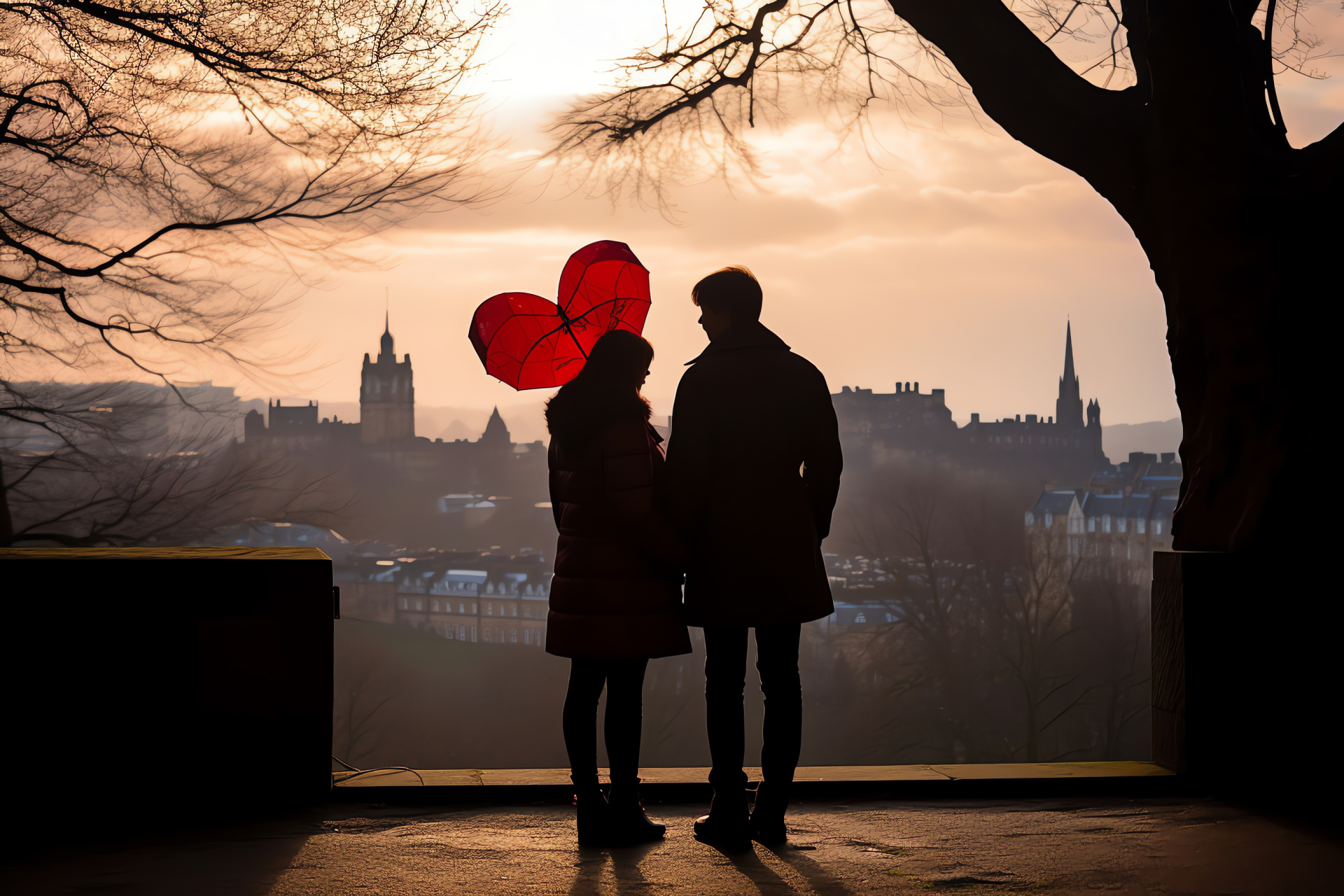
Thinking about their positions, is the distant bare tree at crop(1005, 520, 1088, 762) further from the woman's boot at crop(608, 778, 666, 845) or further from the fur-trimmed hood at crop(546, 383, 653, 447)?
the fur-trimmed hood at crop(546, 383, 653, 447)

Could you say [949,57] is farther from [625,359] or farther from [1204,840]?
[1204,840]

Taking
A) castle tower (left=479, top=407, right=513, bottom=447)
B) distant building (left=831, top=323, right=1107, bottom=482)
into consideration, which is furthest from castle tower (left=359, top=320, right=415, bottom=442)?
distant building (left=831, top=323, right=1107, bottom=482)

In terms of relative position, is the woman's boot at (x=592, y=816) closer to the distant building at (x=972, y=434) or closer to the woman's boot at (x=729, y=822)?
the woman's boot at (x=729, y=822)

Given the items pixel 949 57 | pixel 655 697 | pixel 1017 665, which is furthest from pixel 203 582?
pixel 655 697

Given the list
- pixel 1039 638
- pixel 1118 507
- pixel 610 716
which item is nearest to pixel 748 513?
pixel 610 716

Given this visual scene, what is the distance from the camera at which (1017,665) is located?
31.2 m

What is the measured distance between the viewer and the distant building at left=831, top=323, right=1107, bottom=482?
79.4m

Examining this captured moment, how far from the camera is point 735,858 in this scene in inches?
116

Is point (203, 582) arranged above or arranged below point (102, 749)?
above

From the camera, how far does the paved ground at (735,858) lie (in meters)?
2.68

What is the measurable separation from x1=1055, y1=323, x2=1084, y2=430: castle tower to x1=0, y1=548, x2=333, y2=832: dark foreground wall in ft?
395

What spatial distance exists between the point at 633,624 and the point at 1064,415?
121398 millimetres

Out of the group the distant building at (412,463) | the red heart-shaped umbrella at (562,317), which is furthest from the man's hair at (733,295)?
the distant building at (412,463)

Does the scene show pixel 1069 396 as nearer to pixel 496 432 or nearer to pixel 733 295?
pixel 496 432
